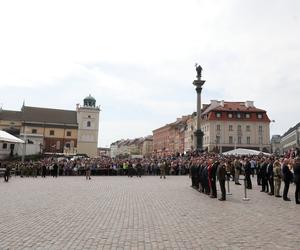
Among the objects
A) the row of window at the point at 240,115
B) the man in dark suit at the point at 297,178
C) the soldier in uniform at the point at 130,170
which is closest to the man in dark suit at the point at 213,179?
the man in dark suit at the point at 297,178

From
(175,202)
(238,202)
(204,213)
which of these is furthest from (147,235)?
(238,202)

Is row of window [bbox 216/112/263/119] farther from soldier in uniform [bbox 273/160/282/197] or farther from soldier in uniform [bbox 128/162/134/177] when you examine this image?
soldier in uniform [bbox 273/160/282/197]

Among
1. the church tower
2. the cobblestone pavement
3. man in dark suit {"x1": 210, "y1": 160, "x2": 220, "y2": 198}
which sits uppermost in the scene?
the church tower

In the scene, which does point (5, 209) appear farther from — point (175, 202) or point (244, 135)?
point (244, 135)

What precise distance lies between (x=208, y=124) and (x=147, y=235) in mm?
73310

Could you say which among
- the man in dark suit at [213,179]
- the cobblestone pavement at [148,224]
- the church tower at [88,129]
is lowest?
the cobblestone pavement at [148,224]

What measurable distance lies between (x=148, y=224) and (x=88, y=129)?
320 ft

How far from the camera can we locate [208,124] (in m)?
79.8

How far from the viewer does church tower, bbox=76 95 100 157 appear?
104 m

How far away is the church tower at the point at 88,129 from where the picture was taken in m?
104

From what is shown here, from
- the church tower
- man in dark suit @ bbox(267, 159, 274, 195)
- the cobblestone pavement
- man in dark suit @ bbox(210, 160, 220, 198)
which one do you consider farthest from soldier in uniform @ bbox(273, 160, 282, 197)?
the church tower

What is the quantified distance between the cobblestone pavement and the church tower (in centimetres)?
9115

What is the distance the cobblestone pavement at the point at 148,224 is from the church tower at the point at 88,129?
91.2m

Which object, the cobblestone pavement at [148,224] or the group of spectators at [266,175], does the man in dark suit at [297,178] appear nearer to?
the group of spectators at [266,175]
